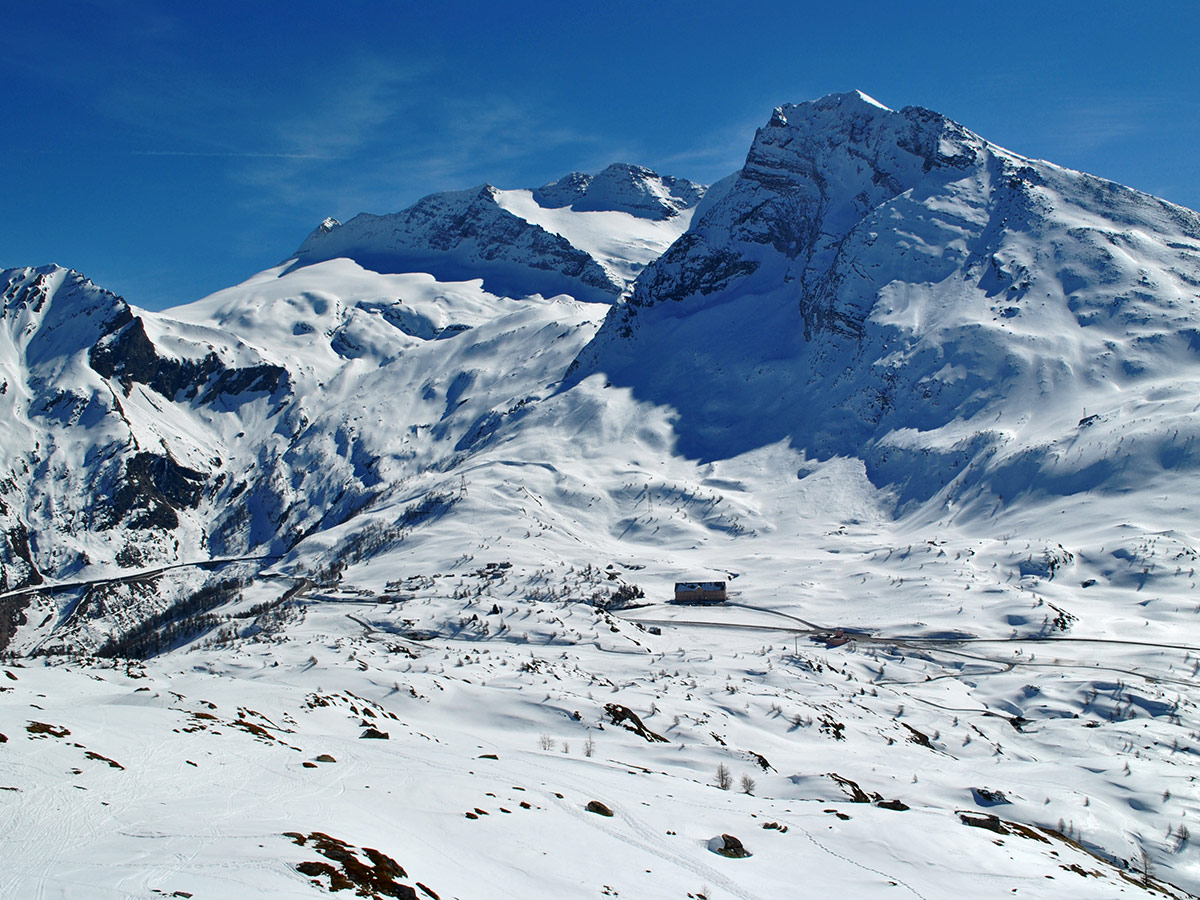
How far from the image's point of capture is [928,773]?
43625mm

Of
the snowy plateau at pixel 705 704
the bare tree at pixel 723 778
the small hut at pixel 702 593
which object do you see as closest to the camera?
the snowy plateau at pixel 705 704

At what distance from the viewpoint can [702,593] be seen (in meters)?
127

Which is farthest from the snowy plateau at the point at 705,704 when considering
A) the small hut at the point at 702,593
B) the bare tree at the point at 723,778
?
the small hut at the point at 702,593

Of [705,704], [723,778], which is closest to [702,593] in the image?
[705,704]

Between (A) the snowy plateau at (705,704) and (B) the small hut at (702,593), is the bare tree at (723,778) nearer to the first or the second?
(A) the snowy plateau at (705,704)

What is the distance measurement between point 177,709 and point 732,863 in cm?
2410

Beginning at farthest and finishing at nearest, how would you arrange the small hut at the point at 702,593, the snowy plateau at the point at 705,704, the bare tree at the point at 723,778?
the small hut at the point at 702,593
the bare tree at the point at 723,778
the snowy plateau at the point at 705,704

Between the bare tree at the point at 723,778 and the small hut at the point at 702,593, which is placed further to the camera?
the small hut at the point at 702,593

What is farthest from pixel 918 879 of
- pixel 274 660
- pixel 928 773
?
pixel 274 660

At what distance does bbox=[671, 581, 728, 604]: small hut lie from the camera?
127 m

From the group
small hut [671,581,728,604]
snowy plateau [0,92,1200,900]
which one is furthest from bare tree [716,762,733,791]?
small hut [671,581,728,604]

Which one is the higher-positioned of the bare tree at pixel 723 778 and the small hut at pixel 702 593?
the small hut at pixel 702 593

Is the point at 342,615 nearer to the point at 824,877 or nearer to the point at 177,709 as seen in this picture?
the point at 177,709

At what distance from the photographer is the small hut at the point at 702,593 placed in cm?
12688
